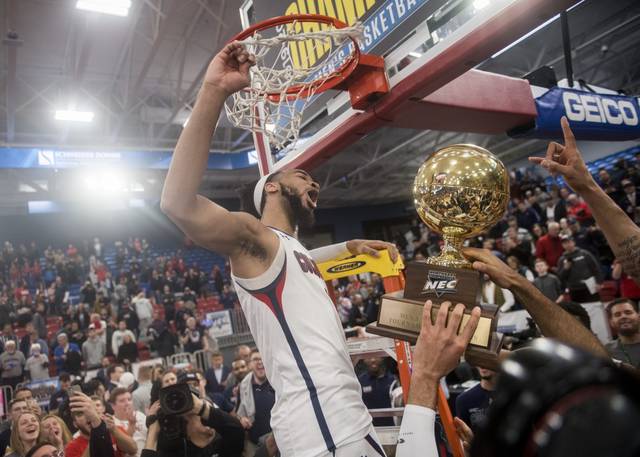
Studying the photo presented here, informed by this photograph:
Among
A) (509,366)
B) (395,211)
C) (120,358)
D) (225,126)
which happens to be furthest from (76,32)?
(395,211)

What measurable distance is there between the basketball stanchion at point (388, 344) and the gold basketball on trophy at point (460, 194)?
1211 millimetres

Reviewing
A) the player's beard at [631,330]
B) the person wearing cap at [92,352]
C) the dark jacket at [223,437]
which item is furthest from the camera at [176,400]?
the person wearing cap at [92,352]

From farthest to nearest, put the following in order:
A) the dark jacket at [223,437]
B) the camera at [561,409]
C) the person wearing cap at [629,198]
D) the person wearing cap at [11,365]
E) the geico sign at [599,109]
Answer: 1. the person wearing cap at [11,365]
2. the person wearing cap at [629,198]
3. the geico sign at [599,109]
4. the dark jacket at [223,437]
5. the camera at [561,409]

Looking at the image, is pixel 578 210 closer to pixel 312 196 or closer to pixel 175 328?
pixel 312 196

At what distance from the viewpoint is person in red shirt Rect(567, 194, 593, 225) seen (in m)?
9.34

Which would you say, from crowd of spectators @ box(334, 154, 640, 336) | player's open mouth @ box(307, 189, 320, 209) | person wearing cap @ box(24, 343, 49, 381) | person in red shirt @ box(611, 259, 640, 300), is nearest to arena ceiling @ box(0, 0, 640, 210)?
crowd of spectators @ box(334, 154, 640, 336)

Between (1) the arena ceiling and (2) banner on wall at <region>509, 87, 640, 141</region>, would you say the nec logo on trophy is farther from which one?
(1) the arena ceiling

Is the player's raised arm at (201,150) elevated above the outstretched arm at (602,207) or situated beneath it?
elevated above

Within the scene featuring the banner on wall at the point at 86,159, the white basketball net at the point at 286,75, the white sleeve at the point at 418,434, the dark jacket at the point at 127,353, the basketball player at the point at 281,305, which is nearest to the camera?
the white sleeve at the point at 418,434

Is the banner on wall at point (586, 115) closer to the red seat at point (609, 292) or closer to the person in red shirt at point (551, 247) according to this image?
the red seat at point (609, 292)

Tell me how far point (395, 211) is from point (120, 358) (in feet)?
66.3

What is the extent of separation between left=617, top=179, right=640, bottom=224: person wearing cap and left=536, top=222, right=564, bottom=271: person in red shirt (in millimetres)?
1267

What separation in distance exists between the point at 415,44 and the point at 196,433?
2927mm

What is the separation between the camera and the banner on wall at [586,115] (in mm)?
3510
